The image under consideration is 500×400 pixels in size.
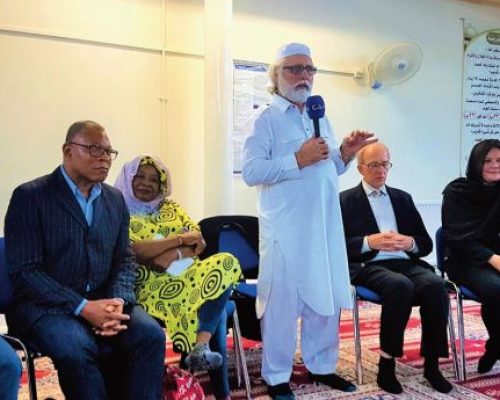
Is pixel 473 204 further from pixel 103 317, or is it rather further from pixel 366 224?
pixel 103 317

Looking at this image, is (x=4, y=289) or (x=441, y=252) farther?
(x=441, y=252)

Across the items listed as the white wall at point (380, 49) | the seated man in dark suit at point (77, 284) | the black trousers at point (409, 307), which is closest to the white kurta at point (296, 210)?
the black trousers at point (409, 307)

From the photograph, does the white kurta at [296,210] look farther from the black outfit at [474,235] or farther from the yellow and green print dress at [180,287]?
the black outfit at [474,235]

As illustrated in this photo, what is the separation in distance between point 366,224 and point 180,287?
1.15 metres

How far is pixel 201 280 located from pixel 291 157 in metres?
0.67

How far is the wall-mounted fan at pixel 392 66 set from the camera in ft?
15.3

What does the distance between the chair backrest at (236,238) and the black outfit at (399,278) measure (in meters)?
0.52

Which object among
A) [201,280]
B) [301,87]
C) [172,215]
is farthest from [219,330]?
[301,87]

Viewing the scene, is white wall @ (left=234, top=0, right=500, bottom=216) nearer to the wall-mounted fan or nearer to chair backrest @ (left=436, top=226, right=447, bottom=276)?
the wall-mounted fan

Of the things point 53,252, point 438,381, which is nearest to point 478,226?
point 438,381

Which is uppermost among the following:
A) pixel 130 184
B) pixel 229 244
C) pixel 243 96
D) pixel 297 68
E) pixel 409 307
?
pixel 243 96

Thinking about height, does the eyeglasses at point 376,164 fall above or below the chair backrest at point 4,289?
above

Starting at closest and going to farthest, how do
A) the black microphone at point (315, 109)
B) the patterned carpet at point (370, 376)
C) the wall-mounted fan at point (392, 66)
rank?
the black microphone at point (315, 109)
the patterned carpet at point (370, 376)
the wall-mounted fan at point (392, 66)

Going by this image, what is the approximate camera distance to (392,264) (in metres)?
2.96
